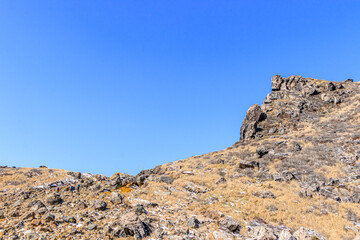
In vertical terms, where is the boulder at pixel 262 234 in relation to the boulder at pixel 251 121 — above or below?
below

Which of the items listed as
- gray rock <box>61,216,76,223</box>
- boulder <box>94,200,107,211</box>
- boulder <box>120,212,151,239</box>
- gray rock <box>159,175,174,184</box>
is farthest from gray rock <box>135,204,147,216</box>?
gray rock <box>159,175,174,184</box>

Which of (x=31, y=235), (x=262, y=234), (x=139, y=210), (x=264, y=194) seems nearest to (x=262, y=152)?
(x=264, y=194)

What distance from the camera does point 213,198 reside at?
22.2 m

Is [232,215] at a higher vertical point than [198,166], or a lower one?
lower

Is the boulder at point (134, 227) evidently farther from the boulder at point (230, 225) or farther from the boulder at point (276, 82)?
the boulder at point (276, 82)

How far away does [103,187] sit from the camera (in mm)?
23719

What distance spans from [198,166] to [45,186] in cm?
2327

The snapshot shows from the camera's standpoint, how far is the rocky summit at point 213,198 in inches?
607

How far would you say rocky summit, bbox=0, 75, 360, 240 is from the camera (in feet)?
50.6

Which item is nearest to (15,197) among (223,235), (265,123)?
(223,235)

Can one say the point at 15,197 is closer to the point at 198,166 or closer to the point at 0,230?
the point at 0,230

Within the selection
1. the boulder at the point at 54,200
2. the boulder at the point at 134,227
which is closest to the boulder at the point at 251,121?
the boulder at the point at 134,227

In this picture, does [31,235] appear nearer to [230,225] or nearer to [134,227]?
[134,227]

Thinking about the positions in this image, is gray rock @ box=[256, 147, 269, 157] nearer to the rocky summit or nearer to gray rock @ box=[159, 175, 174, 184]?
the rocky summit
